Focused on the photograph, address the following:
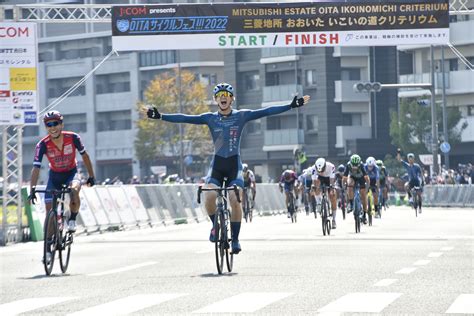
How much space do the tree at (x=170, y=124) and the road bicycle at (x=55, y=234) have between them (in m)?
71.5

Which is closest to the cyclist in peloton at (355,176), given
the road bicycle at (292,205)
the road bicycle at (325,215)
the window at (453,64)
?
the road bicycle at (325,215)

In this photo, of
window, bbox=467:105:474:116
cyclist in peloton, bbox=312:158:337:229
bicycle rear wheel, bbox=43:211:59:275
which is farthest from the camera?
window, bbox=467:105:474:116

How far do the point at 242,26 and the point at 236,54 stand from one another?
63573 mm

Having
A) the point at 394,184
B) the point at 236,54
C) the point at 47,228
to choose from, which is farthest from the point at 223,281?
the point at 236,54

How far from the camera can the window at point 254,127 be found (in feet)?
315

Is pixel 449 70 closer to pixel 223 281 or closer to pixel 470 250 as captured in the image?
pixel 470 250

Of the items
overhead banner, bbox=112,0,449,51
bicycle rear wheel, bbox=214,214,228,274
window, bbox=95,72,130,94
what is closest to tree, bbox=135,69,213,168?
window, bbox=95,72,130,94

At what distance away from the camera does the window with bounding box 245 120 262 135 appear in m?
96.0

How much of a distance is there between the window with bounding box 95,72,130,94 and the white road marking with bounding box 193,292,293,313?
93372 millimetres

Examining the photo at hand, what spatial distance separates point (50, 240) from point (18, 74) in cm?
1138

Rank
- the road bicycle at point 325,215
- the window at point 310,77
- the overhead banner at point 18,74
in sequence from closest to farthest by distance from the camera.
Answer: the overhead banner at point 18,74 → the road bicycle at point 325,215 → the window at point 310,77

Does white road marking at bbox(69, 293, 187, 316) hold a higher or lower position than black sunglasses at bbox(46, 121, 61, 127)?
lower

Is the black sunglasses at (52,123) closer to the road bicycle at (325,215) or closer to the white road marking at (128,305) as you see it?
the white road marking at (128,305)

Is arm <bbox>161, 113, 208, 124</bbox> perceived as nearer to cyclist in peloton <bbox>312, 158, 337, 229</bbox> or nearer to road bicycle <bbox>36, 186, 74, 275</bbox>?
road bicycle <bbox>36, 186, 74, 275</bbox>
